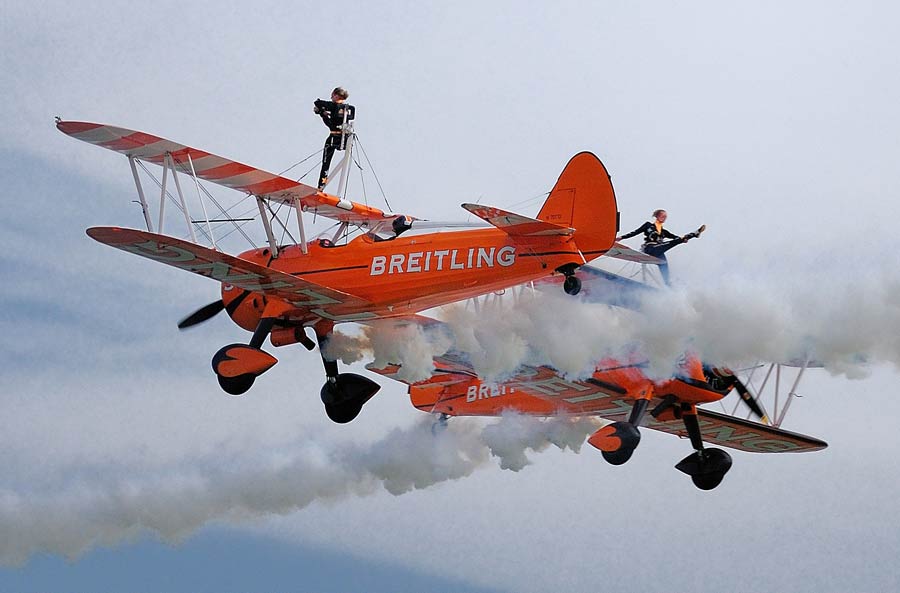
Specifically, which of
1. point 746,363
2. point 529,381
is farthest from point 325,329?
point 746,363

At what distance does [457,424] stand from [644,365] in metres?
4.59

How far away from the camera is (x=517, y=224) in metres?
18.9

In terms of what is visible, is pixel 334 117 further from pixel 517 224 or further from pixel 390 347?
pixel 517 224

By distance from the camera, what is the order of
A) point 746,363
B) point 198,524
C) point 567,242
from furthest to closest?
point 198,524
point 746,363
point 567,242

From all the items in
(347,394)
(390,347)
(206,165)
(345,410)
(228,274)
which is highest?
(206,165)

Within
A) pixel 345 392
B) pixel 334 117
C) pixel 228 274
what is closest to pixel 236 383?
pixel 228 274

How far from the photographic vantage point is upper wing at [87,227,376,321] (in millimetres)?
19547

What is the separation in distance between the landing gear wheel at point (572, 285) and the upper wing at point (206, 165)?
4770mm

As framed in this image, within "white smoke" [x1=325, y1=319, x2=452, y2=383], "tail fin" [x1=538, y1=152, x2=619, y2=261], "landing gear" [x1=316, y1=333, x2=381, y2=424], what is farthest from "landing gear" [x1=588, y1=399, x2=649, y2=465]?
"tail fin" [x1=538, y1=152, x2=619, y2=261]

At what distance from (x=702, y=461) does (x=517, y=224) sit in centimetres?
672

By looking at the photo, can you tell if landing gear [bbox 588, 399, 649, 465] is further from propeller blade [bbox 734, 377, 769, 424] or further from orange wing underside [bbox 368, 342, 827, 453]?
propeller blade [bbox 734, 377, 769, 424]

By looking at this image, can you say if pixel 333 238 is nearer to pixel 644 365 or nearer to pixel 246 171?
pixel 246 171

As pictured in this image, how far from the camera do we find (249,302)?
22031 millimetres

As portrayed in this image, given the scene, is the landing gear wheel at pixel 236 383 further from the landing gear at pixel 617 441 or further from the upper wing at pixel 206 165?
the landing gear at pixel 617 441
